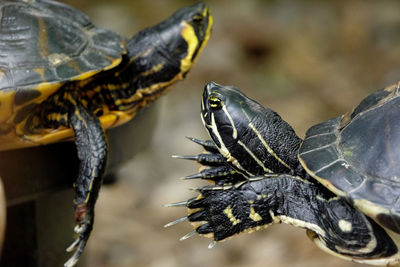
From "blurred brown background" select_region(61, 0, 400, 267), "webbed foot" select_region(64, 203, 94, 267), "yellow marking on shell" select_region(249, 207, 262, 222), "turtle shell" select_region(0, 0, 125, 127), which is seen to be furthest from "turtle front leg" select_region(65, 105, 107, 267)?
"blurred brown background" select_region(61, 0, 400, 267)

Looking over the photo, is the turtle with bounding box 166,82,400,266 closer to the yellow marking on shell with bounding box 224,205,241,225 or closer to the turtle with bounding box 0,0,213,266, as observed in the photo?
the yellow marking on shell with bounding box 224,205,241,225

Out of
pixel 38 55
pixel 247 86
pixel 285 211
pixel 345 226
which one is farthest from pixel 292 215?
pixel 247 86

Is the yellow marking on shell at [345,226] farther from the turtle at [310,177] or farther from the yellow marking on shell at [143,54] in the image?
the yellow marking on shell at [143,54]

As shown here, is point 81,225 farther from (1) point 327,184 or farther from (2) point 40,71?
(1) point 327,184

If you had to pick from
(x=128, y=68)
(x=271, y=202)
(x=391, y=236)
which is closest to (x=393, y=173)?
(x=391, y=236)

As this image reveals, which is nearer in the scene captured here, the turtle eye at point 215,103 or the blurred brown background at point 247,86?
the turtle eye at point 215,103

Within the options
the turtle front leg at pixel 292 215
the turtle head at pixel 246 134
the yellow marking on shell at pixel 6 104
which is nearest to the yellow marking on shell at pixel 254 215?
the turtle front leg at pixel 292 215
